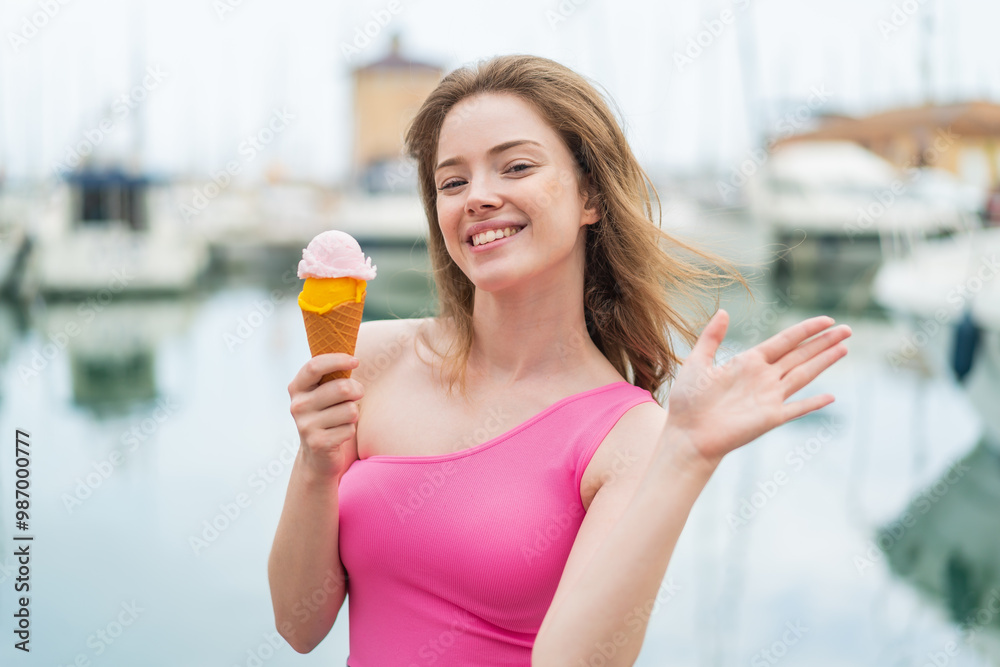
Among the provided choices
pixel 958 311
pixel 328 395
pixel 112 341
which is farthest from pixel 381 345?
pixel 112 341

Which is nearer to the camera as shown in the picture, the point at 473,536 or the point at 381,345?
the point at 473,536

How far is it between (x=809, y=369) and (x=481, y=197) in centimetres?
72

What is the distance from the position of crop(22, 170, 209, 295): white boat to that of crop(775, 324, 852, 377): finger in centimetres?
1932

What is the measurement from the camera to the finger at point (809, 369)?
1382 millimetres

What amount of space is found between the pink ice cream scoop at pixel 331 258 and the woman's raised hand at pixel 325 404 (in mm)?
251

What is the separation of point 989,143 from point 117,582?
1769 centimetres

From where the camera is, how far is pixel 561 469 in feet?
5.47

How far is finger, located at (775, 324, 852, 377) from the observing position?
1404mm

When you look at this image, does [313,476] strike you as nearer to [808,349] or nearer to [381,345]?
[381,345]

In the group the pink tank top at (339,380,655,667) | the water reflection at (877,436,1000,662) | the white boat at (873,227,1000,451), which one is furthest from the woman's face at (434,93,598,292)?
the white boat at (873,227,1000,451)

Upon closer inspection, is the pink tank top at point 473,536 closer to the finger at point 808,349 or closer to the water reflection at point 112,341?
the finger at point 808,349

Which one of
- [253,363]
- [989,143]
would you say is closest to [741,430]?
[253,363]

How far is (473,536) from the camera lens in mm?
1633

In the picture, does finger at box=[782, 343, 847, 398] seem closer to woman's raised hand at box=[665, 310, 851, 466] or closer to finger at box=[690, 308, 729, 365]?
woman's raised hand at box=[665, 310, 851, 466]
